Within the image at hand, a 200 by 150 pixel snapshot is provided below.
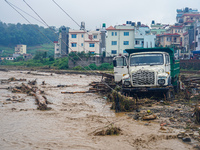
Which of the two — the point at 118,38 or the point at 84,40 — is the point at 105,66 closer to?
the point at 118,38

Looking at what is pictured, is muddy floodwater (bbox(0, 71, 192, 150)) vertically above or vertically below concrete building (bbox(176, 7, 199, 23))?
below

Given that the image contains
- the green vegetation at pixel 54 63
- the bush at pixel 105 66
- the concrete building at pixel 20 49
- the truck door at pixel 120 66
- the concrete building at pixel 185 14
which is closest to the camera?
the truck door at pixel 120 66

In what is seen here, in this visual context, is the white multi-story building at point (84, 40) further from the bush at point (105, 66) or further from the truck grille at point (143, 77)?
the truck grille at point (143, 77)

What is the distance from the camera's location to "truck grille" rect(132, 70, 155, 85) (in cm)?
1155

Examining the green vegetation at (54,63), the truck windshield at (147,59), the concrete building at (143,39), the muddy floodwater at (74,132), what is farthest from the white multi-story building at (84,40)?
the muddy floodwater at (74,132)

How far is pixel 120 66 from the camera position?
14227 mm

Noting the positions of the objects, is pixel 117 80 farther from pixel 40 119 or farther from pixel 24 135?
pixel 24 135

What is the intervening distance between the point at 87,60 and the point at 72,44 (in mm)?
14296

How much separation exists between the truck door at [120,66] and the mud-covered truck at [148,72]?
6cm

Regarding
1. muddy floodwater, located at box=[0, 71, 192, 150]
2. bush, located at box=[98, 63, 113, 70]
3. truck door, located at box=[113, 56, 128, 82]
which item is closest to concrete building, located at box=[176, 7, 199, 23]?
bush, located at box=[98, 63, 113, 70]

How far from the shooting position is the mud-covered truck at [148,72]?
11.5 meters

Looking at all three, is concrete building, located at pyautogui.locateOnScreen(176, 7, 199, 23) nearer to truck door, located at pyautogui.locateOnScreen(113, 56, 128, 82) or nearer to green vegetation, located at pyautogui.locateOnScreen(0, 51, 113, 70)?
green vegetation, located at pyautogui.locateOnScreen(0, 51, 113, 70)

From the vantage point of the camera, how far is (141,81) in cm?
1168

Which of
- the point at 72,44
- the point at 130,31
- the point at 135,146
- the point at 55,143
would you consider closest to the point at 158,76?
the point at 135,146
